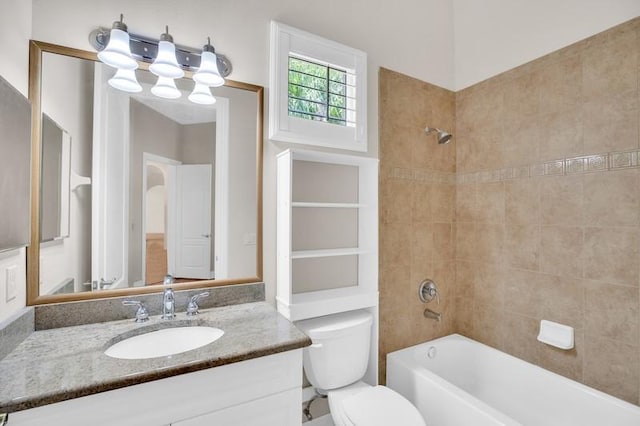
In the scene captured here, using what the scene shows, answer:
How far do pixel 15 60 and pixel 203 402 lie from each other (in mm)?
1403

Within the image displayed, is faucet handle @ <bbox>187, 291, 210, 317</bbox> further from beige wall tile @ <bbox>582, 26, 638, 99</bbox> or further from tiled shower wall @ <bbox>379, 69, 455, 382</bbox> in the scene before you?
beige wall tile @ <bbox>582, 26, 638, 99</bbox>

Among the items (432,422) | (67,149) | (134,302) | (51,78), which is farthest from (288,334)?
(51,78)

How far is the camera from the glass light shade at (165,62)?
1.35 m

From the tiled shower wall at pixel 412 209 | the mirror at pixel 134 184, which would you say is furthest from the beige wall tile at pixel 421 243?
the mirror at pixel 134 184

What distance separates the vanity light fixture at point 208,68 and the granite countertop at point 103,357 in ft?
3.71

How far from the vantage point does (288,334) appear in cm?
118

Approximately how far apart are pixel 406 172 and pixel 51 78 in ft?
6.46

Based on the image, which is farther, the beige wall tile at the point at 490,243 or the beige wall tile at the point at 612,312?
the beige wall tile at the point at 490,243

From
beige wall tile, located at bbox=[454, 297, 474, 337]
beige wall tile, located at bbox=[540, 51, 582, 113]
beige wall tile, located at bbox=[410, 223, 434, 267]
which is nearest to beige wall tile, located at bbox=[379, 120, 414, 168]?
beige wall tile, located at bbox=[410, 223, 434, 267]

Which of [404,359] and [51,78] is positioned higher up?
[51,78]

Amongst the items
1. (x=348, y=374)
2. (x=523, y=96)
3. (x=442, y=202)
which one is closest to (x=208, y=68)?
(x=348, y=374)

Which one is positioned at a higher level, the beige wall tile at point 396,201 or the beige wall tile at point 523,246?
the beige wall tile at point 396,201

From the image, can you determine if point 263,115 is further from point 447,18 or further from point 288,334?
point 447,18

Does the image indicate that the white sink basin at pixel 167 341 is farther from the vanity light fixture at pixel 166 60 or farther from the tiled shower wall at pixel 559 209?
the tiled shower wall at pixel 559 209
